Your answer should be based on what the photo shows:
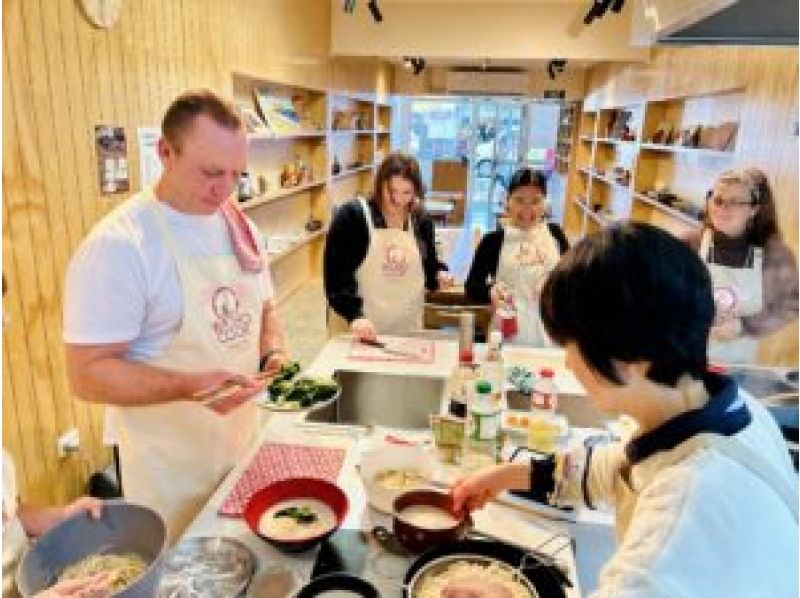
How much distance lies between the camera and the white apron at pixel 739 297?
7.50ft

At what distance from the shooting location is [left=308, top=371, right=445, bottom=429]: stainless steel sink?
1653 millimetres

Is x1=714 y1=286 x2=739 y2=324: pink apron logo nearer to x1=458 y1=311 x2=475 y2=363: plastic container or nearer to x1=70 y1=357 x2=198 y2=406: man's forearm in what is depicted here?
x1=458 y1=311 x2=475 y2=363: plastic container

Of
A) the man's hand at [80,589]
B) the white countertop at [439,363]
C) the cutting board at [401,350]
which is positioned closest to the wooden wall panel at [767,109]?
the white countertop at [439,363]

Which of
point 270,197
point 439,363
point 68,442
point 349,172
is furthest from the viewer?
point 349,172

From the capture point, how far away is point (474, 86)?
8.31 meters

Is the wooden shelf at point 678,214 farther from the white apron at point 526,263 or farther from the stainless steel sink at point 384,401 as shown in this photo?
the stainless steel sink at point 384,401

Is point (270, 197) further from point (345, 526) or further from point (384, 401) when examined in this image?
point (345, 526)

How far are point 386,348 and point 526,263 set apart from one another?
0.87 metres

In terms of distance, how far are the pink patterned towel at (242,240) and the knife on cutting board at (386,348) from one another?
26.9 inches

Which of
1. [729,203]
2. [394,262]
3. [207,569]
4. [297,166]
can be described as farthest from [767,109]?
[297,166]

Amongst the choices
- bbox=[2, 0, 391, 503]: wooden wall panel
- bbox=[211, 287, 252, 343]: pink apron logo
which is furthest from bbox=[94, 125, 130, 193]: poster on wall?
bbox=[211, 287, 252, 343]: pink apron logo

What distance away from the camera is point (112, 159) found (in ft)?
8.16

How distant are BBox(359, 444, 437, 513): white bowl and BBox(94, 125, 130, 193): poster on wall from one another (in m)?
1.84

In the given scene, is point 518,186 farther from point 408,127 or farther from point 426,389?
point 408,127
